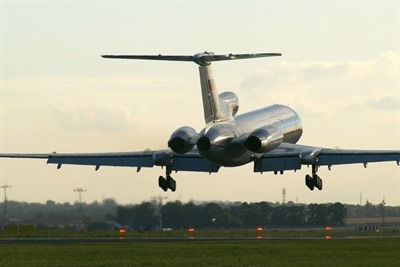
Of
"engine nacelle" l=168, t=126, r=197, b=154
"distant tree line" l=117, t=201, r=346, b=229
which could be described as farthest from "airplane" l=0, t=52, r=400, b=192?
"distant tree line" l=117, t=201, r=346, b=229

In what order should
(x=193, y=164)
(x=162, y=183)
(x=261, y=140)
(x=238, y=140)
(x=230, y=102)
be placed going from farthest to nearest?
1. (x=230, y=102)
2. (x=193, y=164)
3. (x=162, y=183)
4. (x=238, y=140)
5. (x=261, y=140)

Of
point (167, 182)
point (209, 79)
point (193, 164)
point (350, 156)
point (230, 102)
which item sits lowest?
point (167, 182)

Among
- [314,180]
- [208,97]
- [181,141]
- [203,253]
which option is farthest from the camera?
[314,180]

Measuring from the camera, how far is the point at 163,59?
206 ft

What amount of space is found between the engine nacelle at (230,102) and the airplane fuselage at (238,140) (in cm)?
80

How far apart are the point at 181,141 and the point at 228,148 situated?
305 centimetres

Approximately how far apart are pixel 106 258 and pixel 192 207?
A: 41470mm

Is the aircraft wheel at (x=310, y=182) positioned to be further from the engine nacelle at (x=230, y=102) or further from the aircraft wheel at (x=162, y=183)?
the aircraft wheel at (x=162, y=183)

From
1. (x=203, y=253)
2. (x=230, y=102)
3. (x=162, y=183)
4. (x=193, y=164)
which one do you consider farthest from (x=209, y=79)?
(x=203, y=253)

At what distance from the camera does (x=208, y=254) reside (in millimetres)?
45938

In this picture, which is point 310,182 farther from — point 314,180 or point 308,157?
point 308,157

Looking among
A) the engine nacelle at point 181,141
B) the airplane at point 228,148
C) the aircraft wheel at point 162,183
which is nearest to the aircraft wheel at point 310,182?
the airplane at point 228,148

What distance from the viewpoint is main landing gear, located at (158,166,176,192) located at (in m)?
68.6

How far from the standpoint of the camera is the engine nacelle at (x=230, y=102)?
222 feet
